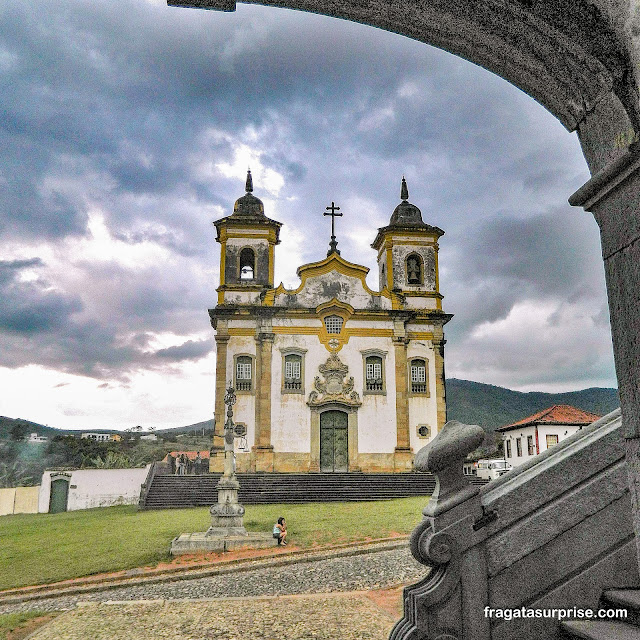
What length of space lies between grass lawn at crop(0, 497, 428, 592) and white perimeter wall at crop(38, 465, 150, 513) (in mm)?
4514

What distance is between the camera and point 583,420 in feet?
90.8

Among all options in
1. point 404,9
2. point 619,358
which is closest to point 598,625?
point 619,358

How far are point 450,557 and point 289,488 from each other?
17.5 meters

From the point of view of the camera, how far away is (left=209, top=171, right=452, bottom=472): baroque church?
23.1 metres

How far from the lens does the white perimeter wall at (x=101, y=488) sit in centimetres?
2288

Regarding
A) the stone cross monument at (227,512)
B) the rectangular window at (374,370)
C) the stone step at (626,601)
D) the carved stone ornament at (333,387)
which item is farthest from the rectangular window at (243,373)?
the stone step at (626,601)

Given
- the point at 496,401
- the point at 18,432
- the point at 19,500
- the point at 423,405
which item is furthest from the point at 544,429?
the point at 496,401

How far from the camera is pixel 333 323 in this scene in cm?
2469

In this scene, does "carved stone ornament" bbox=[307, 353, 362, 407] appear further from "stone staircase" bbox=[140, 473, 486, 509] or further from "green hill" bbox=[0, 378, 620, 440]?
"green hill" bbox=[0, 378, 620, 440]

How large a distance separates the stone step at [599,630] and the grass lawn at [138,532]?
8468 millimetres

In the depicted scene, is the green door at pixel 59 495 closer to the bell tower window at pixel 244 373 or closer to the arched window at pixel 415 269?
the bell tower window at pixel 244 373

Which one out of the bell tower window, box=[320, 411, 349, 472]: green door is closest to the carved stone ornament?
box=[320, 411, 349, 472]: green door

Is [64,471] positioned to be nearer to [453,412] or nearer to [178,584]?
[178,584]

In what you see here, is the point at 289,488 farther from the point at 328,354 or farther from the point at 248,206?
the point at 248,206
